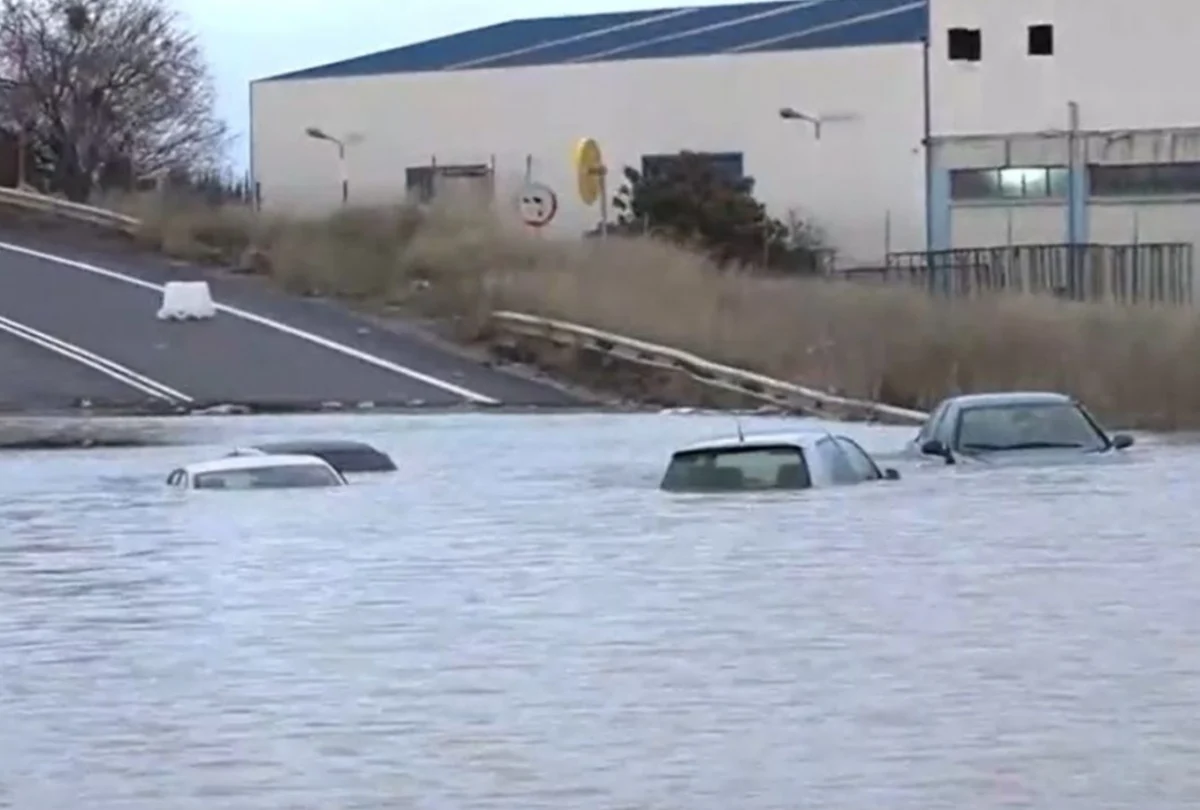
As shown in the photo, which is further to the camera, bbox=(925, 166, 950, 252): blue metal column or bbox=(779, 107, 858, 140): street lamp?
bbox=(779, 107, 858, 140): street lamp

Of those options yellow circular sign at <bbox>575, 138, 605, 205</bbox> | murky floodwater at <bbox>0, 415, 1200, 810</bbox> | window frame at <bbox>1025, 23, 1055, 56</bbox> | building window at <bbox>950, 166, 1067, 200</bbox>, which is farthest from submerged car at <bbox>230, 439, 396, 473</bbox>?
window frame at <bbox>1025, 23, 1055, 56</bbox>

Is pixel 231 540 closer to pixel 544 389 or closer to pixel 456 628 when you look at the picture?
pixel 456 628

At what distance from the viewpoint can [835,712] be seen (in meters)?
14.5

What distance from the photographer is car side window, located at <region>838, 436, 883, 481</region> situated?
92.7 ft

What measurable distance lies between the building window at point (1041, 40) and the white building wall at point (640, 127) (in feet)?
12.3

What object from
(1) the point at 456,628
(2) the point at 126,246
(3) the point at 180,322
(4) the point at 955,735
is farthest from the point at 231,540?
(2) the point at 126,246

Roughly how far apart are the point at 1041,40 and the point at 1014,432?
3877 cm

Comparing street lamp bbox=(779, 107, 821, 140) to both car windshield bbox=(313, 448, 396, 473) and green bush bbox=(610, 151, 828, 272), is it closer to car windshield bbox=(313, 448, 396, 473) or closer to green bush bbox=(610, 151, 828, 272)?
green bush bbox=(610, 151, 828, 272)

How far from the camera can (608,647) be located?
17250mm

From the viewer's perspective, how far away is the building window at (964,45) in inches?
2677

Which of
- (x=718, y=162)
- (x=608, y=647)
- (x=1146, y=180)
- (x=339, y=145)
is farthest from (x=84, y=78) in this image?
(x=608, y=647)

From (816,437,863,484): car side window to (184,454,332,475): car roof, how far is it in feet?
16.3

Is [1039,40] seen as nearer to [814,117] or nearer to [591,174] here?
[814,117]

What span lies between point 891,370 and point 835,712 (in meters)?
30.2
